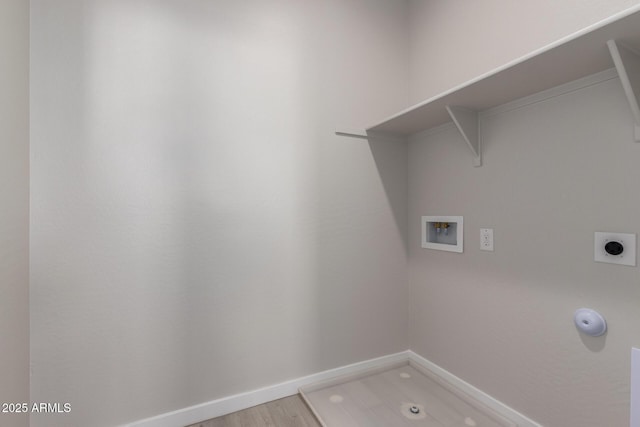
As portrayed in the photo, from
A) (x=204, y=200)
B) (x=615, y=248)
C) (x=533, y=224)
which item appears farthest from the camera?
(x=204, y=200)

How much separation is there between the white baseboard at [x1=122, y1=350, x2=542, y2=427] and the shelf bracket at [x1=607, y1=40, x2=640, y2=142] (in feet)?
4.42

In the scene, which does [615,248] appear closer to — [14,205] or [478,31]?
[478,31]

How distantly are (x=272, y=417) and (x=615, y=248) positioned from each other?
1694 mm

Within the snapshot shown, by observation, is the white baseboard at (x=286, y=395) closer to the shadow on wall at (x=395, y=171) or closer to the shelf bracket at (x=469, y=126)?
the shadow on wall at (x=395, y=171)

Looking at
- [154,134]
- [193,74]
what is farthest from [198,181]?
[193,74]

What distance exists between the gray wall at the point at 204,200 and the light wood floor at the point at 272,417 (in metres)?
0.13

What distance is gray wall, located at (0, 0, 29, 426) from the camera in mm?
938

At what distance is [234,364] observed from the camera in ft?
4.83

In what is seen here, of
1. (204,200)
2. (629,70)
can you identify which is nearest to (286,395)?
(204,200)

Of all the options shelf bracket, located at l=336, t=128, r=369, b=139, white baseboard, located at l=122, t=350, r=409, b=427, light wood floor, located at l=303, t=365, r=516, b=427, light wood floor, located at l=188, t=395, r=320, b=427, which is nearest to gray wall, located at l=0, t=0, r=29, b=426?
white baseboard, located at l=122, t=350, r=409, b=427

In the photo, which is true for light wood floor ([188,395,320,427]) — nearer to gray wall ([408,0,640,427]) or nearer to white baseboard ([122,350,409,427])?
white baseboard ([122,350,409,427])

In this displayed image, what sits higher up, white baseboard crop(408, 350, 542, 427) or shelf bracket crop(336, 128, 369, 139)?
shelf bracket crop(336, 128, 369, 139)

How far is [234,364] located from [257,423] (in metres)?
0.31

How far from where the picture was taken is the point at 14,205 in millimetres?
1014
